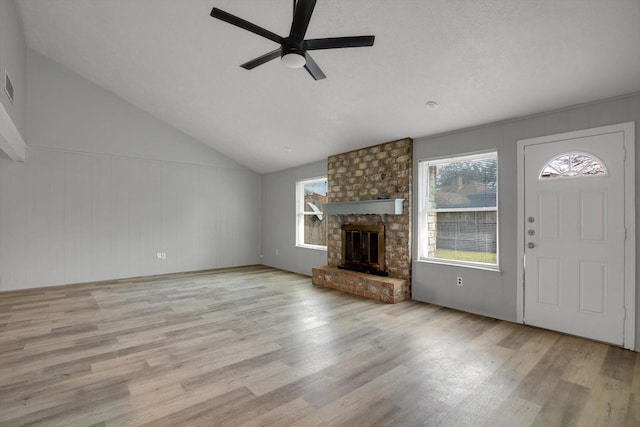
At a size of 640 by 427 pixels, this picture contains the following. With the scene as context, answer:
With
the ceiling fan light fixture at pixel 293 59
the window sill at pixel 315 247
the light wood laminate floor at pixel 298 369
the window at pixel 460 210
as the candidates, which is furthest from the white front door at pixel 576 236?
the window sill at pixel 315 247

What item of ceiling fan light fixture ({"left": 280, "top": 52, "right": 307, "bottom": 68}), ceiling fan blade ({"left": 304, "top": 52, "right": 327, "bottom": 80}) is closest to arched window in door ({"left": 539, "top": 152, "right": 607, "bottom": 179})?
ceiling fan blade ({"left": 304, "top": 52, "right": 327, "bottom": 80})

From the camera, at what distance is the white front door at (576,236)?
302 cm

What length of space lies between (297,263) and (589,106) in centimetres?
541

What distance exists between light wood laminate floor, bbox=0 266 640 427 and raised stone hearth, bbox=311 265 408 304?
314mm

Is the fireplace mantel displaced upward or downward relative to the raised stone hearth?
upward

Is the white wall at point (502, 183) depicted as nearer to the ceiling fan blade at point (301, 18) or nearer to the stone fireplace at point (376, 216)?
the stone fireplace at point (376, 216)

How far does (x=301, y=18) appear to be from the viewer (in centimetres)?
202

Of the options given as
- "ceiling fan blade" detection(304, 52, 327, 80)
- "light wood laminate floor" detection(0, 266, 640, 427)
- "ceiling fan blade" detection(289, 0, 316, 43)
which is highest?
"ceiling fan blade" detection(289, 0, 316, 43)

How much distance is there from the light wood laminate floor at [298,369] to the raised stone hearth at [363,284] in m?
0.31

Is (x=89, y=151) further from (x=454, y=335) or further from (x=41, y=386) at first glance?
(x=454, y=335)

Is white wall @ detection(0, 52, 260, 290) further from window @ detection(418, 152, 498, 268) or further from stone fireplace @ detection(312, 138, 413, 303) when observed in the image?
window @ detection(418, 152, 498, 268)

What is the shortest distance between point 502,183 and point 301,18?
3088 mm

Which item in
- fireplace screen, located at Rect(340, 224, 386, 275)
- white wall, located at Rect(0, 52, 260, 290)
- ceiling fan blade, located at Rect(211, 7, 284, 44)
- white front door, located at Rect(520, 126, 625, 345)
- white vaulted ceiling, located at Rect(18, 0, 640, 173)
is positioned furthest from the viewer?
white wall, located at Rect(0, 52, 260, 290)

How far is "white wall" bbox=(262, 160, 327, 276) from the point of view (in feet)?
21.3
